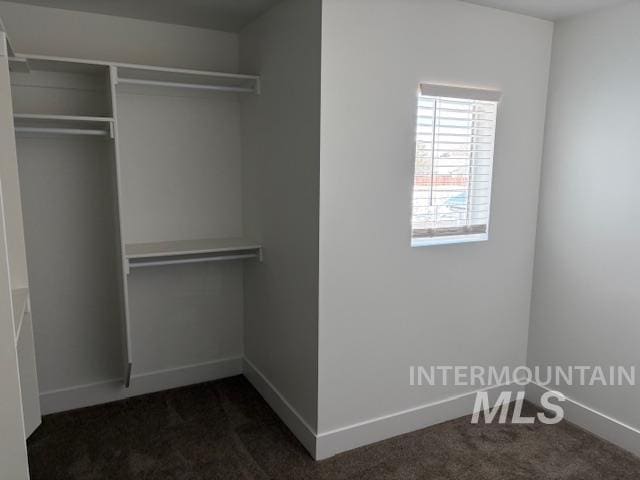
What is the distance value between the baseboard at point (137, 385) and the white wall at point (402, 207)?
1217 mm

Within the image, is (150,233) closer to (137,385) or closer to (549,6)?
(137,385)

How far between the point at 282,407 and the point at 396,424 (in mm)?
695

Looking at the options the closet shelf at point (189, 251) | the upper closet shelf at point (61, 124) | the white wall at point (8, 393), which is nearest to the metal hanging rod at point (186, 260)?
the closet shelf at point (189, 251)

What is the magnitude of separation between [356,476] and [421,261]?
1.19 meters

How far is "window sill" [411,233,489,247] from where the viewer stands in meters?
2.75

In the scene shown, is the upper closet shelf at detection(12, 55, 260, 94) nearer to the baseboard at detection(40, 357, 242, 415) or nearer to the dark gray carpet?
the baseboard at detection(40, 357, 242, 415)

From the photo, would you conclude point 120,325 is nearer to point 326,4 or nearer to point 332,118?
point 332,118

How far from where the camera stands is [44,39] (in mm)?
2807

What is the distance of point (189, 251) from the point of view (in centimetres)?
299

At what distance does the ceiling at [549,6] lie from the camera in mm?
2592

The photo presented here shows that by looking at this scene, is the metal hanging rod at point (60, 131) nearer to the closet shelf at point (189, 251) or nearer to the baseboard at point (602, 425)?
the closet shelf at point (189, 251)

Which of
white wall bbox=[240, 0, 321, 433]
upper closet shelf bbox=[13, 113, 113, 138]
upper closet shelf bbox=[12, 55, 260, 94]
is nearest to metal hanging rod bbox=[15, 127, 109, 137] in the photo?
upper closet shelf bbox=[13, 113, 113, 138]

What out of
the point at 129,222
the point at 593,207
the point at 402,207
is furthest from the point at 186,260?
the point at 593,207

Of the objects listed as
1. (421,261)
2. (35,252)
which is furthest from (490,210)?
(35,252)
